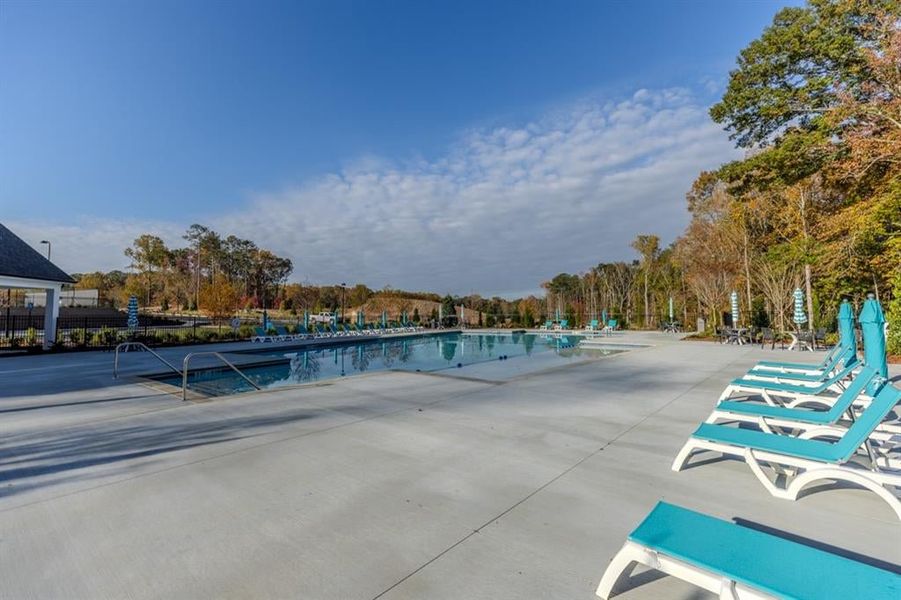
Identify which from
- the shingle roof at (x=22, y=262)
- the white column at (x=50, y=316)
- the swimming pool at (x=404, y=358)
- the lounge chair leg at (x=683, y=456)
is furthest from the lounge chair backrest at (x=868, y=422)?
the shingle roof at (x=22, y=262)

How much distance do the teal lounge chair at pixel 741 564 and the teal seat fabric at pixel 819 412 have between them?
7.64 ft

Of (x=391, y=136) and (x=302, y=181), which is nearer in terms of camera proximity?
(x=391, y=136)

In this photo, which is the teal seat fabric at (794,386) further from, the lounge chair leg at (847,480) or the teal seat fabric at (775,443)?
the lounge chair leg at (847,480)

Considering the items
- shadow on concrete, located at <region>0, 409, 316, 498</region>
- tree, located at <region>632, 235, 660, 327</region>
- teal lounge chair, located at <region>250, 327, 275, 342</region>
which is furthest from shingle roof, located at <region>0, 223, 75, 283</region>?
tree, located at <region>632, 235, 660, 327</region>

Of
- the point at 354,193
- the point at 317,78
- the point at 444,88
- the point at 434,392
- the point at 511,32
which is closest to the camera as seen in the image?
the point at 434,392

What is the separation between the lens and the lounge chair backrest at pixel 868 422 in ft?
7.75

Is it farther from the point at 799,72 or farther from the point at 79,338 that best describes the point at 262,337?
the point at 799,72

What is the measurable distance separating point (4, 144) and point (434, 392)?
13635mm

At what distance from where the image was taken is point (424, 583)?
5.57ft

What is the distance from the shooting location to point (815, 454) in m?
2.40

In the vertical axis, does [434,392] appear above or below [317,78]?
below

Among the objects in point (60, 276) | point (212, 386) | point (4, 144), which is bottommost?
point (212, 386)

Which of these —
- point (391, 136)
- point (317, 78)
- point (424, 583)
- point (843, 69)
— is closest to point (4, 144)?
point (317, 78)

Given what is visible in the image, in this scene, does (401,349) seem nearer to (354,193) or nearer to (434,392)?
(354,193)
